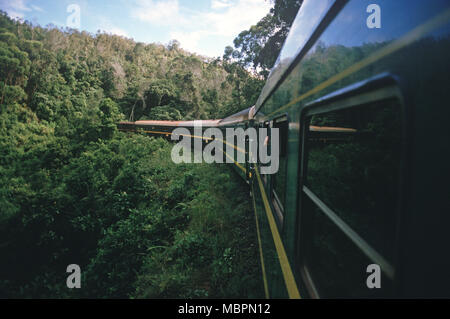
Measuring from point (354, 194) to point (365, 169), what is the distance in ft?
0.37

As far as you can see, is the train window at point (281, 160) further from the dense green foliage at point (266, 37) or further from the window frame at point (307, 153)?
the dense green foliage at point (266, 37)

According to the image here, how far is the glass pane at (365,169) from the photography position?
2.27 ft

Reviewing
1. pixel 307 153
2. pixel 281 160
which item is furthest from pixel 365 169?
pixel 281 160

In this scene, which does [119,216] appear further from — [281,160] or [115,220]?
[281,160]

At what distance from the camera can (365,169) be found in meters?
0.83

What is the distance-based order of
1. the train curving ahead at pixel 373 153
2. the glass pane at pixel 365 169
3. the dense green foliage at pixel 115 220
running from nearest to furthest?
1. the train curving ahead at pixel 373 153
2. the glass pane at pixel 365 169
3. the dense green foliage at pixel 115 220

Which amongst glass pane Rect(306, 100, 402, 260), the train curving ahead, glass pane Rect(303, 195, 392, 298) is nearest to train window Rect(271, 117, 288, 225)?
the train curving ahead

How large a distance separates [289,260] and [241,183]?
656 cm

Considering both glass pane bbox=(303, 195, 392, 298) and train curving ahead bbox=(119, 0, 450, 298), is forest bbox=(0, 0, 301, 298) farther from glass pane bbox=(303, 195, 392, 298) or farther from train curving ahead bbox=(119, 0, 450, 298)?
train curving ahead bbox=(119, 0, 450, 298)

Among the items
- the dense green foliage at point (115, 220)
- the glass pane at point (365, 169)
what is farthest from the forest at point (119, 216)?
the glass pane at point (365, 169)

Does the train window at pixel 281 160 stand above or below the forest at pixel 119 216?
above

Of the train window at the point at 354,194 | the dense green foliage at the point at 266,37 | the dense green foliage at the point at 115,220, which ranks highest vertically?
the dense green foliage at the point at 266,37

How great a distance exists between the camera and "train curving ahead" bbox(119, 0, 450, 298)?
1.72 ft
